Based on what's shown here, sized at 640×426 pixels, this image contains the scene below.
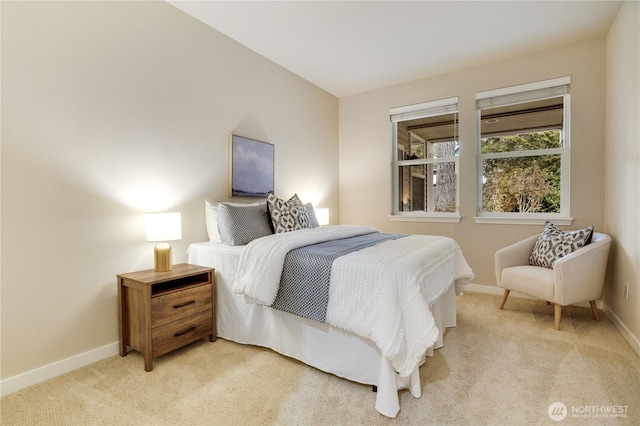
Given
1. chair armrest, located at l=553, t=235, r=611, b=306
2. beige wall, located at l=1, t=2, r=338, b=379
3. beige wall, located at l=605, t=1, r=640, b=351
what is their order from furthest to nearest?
1. chair armrest, located at l=553, t=235, r=611, b=306
2. beige wall, located at l=605, t=1, r=640, b=351
3. beige wall, located at l=1, t=2, r=338, b=379

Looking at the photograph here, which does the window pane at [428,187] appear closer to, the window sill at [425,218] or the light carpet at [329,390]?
the window sill at [425,218]

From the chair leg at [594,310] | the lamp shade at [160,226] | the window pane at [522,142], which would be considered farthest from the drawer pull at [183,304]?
the window pane at [522,142]

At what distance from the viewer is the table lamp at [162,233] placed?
7.26 ft

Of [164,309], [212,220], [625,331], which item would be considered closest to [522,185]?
[625,331]

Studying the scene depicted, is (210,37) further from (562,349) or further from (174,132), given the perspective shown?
(562,349)

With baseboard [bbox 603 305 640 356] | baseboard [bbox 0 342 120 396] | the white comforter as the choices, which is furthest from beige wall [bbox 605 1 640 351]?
baseboard [bbox 0 342 120 396]

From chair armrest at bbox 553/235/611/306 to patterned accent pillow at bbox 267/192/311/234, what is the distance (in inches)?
84.6

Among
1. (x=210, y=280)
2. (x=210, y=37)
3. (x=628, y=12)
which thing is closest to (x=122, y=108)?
Result: (x=210, y=37)

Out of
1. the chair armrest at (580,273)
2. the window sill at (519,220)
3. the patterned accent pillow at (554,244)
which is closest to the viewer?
the chair armrest at (580,273)

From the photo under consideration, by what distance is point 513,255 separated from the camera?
3.05 metres

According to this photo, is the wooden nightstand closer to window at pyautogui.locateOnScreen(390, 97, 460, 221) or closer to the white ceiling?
the white ceiling

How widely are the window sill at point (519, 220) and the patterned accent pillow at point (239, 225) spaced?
99.3 inches

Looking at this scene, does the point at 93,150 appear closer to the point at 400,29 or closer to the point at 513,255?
the point at 400,29

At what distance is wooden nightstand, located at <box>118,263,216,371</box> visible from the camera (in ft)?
6.52
